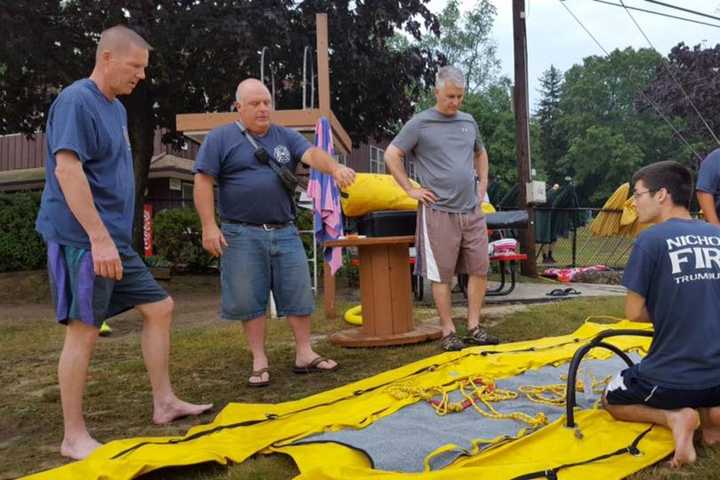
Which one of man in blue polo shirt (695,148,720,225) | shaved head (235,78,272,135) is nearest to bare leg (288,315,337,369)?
shaved head (235,78,272,135)

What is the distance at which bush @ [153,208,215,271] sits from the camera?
1205 centimetres

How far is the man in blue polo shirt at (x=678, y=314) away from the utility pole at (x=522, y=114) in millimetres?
8837

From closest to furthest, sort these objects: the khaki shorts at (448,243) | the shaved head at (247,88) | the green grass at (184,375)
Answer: the green grass at (184,375)
the shaved head at (247,88)
the khaki shorts at (448,243)

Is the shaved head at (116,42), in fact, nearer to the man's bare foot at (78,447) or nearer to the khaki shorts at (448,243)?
the man's bare foot at (78,447)

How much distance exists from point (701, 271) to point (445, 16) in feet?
131

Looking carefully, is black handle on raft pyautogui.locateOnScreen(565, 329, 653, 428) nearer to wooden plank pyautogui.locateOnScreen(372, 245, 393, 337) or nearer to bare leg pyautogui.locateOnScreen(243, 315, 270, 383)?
bare leg pyautogui.locateOnScreen(243, 315, 270, 383)

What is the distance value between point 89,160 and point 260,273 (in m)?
1.38

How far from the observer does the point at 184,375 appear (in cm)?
429

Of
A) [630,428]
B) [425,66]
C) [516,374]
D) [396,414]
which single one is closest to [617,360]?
[516,374]

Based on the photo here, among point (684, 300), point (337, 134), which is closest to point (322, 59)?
point (337, 134)

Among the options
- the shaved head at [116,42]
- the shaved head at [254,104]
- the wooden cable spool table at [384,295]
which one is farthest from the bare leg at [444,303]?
the shaved head at [116,42]

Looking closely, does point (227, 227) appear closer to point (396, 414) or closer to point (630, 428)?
point (396, 414)

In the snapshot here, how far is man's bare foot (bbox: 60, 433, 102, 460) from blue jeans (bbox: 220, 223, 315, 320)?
4.22ft

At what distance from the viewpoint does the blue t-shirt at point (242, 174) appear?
12.8 ft
